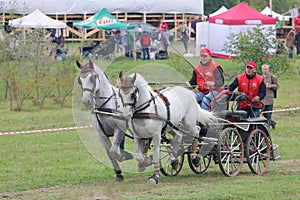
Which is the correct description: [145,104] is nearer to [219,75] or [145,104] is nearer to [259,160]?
[219,75]

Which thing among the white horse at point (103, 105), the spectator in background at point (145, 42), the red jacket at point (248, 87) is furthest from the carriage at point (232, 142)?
the spectator in background at point (145, 42)

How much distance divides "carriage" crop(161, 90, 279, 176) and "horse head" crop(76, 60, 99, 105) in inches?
51.7

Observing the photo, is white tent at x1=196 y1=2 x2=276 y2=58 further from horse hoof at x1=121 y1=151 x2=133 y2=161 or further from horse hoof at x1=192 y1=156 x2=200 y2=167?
horse hoof at x1=121 y1=151 x2=133 y2=161

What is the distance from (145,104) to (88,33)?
32.6 metres

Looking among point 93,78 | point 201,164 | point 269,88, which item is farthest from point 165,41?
point 269,88

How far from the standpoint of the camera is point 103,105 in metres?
12.2

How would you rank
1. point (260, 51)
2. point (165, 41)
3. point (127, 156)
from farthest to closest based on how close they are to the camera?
point (260, 51), point (127, 156), point (165, 41)

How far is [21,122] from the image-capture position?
21.3 meters

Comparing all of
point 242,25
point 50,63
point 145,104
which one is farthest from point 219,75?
point 242,25

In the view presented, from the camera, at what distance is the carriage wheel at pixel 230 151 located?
506 inches

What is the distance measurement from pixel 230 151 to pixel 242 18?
25.7 metres

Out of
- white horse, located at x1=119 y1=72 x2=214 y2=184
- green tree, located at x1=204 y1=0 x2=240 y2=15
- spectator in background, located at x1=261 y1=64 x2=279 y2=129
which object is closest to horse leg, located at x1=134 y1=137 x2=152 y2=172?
white horse, located at x1=119 y1=72 x2=214 y2=184

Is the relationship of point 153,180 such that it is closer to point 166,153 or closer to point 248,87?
point 166,153

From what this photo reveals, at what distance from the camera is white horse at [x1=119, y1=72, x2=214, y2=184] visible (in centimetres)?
1169
